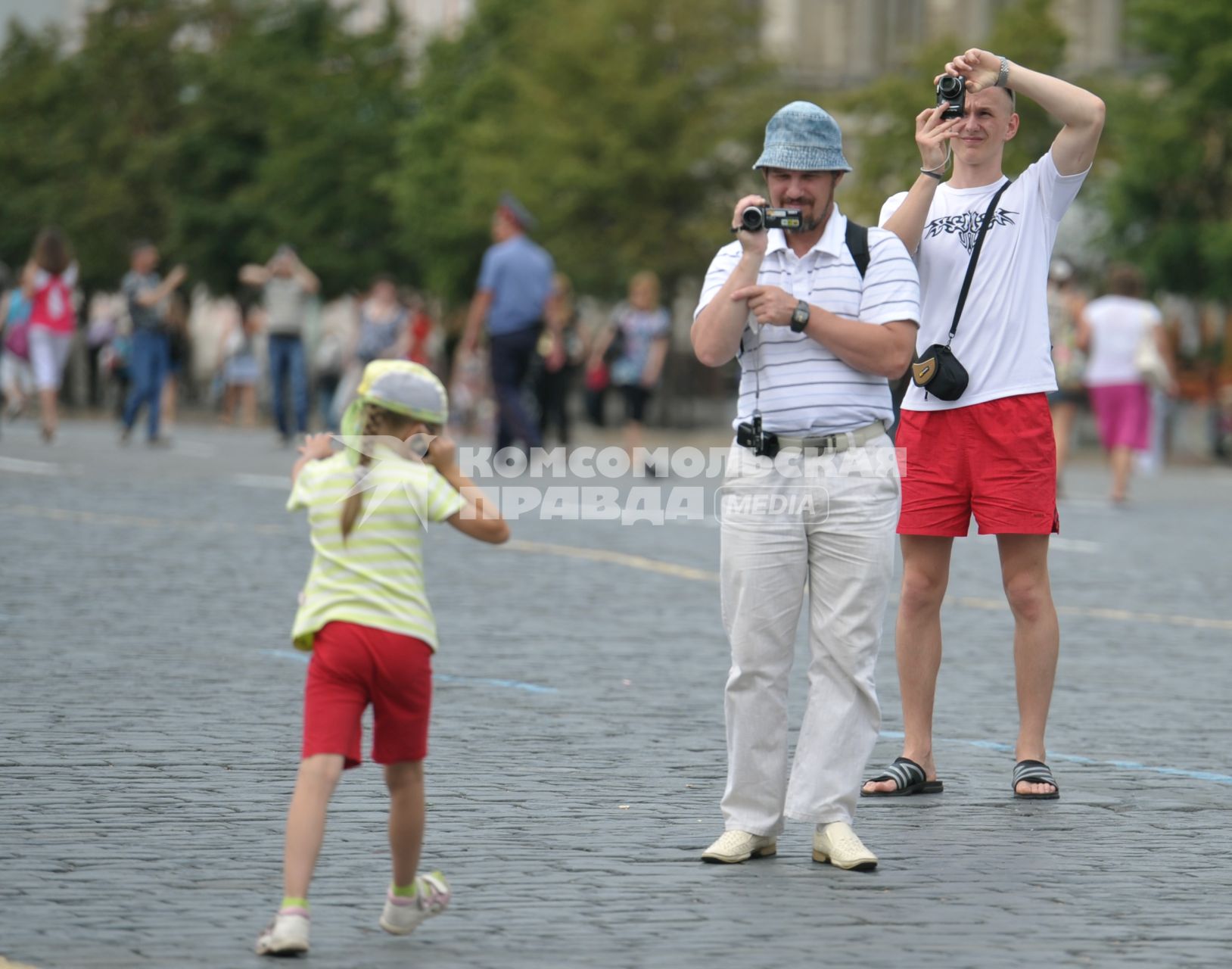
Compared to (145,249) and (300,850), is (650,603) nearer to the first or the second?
(300,850)

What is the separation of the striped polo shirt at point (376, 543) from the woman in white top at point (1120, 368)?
49.1 feet

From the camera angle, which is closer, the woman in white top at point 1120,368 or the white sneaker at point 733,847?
the white sneaker at point 733,847

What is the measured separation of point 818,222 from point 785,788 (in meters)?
1.62

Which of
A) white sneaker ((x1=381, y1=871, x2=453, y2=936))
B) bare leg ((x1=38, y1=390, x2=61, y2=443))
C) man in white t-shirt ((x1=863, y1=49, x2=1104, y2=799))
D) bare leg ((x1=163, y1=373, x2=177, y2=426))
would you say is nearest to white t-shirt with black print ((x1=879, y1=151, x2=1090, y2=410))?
man in white t-shirt ((x1=863, y1=49, x2=1104, y2=799))

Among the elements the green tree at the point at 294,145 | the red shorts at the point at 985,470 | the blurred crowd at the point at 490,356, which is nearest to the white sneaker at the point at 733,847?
the red shorts at the point at 985,470

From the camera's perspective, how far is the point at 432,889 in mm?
5023

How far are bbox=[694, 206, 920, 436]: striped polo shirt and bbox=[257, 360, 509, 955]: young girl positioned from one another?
109 centimetres

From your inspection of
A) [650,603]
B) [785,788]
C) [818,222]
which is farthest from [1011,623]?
[818,222]

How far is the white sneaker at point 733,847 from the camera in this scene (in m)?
5.78

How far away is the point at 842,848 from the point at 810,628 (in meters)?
0.56

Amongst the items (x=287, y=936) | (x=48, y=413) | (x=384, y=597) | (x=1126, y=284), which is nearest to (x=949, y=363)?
(x=384, y=597)

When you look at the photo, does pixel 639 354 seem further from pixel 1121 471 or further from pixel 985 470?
pixel 985 470

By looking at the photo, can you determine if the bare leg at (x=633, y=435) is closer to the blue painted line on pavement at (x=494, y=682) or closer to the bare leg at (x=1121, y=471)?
the bare leg at (x=1121, y=471)

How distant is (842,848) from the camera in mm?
5746
